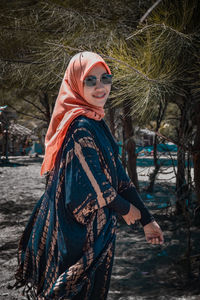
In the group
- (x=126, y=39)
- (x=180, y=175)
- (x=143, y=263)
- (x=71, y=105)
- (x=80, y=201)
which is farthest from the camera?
(x=180, y=175)

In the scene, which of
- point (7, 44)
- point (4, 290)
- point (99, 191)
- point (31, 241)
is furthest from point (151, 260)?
point (7, 44)

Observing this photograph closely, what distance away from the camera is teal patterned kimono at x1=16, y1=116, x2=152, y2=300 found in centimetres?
139

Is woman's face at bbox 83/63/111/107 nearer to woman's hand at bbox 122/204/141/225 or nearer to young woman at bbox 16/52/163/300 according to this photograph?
young woman at bbox 16/52/163/300

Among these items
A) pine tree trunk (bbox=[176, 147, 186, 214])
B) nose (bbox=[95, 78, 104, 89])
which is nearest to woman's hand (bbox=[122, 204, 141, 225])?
nose (bbox=[95, 78, 104, 89])

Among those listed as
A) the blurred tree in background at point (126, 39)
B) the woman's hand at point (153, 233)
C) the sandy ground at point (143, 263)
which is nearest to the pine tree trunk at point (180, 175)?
the blurred tree in background at point (126, 39)

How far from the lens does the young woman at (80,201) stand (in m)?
1.40

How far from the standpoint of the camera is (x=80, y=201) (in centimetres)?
138

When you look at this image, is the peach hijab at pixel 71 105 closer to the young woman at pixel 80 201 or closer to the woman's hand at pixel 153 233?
the young woman at pixel 80 201

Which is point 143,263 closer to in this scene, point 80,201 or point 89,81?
point 80,201

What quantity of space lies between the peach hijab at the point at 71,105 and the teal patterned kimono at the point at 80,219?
0.03 m

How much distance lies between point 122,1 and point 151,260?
2495mm

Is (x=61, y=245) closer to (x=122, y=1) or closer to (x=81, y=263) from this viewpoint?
(x=81, y=263)

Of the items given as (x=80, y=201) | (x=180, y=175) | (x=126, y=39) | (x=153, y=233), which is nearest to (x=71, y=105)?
(x=80, y=201)

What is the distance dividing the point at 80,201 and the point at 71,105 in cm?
45
